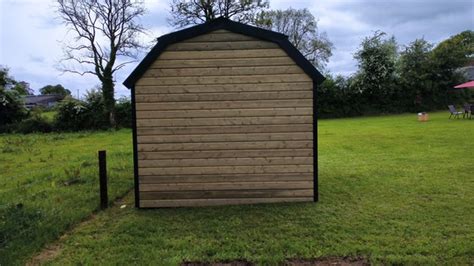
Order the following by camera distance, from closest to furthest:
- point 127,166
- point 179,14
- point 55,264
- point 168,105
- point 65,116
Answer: point 55,264
point 168,105
point 127,166
point 65,116
point 179,14

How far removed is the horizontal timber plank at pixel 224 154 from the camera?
5.48 meters

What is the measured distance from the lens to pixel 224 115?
5469 millimetres

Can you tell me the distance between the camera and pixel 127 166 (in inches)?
358

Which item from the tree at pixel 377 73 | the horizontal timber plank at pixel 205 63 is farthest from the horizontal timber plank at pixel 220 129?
the tree at pixel 377 73

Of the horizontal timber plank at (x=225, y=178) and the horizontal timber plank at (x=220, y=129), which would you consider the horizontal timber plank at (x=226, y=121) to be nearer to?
the horizontal timber plank at (x=220, y=129)

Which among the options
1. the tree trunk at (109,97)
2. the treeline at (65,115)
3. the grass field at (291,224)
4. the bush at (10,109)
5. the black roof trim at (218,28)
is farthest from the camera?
the bush at (10,109)

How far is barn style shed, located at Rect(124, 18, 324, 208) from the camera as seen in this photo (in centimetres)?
540

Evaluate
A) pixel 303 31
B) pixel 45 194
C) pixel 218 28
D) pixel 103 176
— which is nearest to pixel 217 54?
pixel 218 28

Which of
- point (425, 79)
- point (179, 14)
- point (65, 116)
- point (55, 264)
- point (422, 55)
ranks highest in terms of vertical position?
point (179, 14)

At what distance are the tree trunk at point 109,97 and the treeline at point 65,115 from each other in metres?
0.20

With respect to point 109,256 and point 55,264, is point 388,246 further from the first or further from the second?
point 55,264

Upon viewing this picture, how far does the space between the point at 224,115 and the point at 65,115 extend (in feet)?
65.7

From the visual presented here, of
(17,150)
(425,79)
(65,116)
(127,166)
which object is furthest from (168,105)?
(425,79)

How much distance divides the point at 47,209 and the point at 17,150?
366 inches
